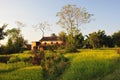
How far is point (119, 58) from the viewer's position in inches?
730

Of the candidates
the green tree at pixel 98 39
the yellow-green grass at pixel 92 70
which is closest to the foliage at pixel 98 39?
the green tree at pixel 98 39

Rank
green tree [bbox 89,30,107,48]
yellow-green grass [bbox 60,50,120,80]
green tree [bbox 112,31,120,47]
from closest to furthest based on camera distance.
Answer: yellow-green grass [bbox 60,50,120,80], green tree [bbox 89,30,107,48], green tree [bbox 112,31,120,47]

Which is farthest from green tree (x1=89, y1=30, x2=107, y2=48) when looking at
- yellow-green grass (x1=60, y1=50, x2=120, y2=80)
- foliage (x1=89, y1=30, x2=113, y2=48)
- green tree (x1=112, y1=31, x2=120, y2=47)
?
yellow-green grass (x1=60, y1=50, x2=120, y2=80)

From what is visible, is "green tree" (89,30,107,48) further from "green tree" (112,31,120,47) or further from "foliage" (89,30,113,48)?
"green tree" (112,31,120,47)

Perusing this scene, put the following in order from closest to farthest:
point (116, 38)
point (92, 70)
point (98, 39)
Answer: point (92, 70)
point (98, 39)
point (116, 38)

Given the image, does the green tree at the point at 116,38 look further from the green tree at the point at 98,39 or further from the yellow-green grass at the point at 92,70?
the yellow-green grass at the point at 92,70

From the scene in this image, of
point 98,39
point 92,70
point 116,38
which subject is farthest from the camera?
point 116,38

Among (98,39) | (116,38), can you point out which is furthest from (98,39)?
(116,38)

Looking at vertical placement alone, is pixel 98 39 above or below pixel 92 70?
Result: above

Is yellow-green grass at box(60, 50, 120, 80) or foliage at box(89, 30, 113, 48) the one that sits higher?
foliage at box(89, 30, 113, 48)

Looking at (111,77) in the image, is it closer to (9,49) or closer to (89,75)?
(89,75)

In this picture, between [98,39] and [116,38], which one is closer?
[98,39]

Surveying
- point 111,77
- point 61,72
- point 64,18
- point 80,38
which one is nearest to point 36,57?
point 61,72

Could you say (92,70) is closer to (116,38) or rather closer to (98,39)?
(98,39)
